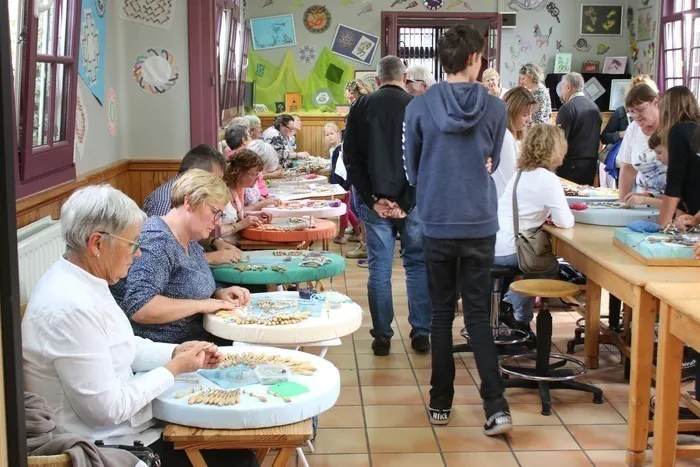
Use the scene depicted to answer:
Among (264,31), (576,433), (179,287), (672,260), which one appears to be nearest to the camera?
(179,287)

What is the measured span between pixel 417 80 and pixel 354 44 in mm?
5767

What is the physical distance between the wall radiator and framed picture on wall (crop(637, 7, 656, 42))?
9866 mm

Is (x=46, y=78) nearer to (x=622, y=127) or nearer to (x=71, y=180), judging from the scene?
(x=71, y=180)

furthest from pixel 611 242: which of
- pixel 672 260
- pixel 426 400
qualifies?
pixel 426 400

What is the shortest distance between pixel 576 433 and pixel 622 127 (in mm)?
6309

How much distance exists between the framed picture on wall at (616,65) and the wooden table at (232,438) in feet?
36.0

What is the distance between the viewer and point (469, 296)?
13.3 ft

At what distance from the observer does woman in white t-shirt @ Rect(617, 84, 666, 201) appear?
5.18 meters

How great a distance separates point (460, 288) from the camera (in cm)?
411

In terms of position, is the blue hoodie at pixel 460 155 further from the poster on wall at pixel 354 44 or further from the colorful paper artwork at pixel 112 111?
the poster on wall at pixel 354 44

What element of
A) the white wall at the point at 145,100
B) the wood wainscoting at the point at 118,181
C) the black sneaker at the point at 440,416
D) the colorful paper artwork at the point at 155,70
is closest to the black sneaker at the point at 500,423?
the black sneaker at the point at 440,416

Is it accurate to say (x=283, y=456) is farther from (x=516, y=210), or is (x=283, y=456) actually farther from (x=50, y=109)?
(x=516, y=210)

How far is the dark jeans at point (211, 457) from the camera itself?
267 cm

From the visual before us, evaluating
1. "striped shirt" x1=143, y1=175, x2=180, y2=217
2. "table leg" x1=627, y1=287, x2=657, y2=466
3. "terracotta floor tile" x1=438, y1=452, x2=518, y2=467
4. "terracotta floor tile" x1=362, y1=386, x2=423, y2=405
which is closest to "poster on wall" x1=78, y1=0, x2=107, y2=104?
"striped shirt" x1=143, y1=175, x2=180, y2=217
